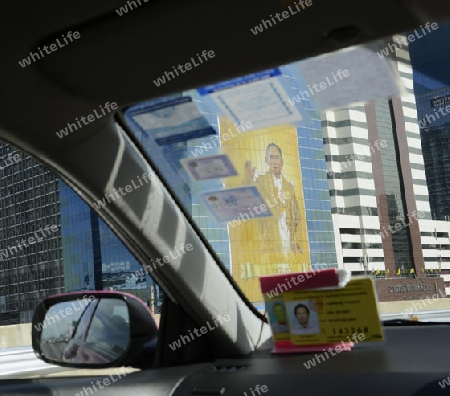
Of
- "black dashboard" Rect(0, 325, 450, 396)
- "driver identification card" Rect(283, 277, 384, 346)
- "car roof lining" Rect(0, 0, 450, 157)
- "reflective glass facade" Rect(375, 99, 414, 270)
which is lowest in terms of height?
"black dashboard" Rect(0, 325, 450, 396)

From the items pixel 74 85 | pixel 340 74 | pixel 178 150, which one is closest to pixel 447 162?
pixel 340 74

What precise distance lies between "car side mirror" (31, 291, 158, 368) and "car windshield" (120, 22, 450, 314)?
430 millimetres

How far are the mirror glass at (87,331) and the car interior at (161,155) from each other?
9cm

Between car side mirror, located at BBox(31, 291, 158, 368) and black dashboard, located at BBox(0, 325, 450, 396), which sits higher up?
car side mirror, located at BBox(31, 291, 158, 368)

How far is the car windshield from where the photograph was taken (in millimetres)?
1776

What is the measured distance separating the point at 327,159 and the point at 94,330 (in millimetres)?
1090

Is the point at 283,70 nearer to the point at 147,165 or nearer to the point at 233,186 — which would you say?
the point at 233,186

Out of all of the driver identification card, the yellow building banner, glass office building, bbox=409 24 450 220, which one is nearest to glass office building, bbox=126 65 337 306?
the yellow building banner

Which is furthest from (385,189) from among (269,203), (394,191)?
(269,203)

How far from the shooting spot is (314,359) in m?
1.98

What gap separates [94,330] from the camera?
227 cm

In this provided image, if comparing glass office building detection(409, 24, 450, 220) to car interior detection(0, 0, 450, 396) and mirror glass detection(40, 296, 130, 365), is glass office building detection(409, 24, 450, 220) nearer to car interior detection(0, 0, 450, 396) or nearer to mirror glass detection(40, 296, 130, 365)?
car interior detection(0, 0, 450, 396)

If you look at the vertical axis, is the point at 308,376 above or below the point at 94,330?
below

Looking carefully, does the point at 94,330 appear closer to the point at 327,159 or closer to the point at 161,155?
the point at 161,155
